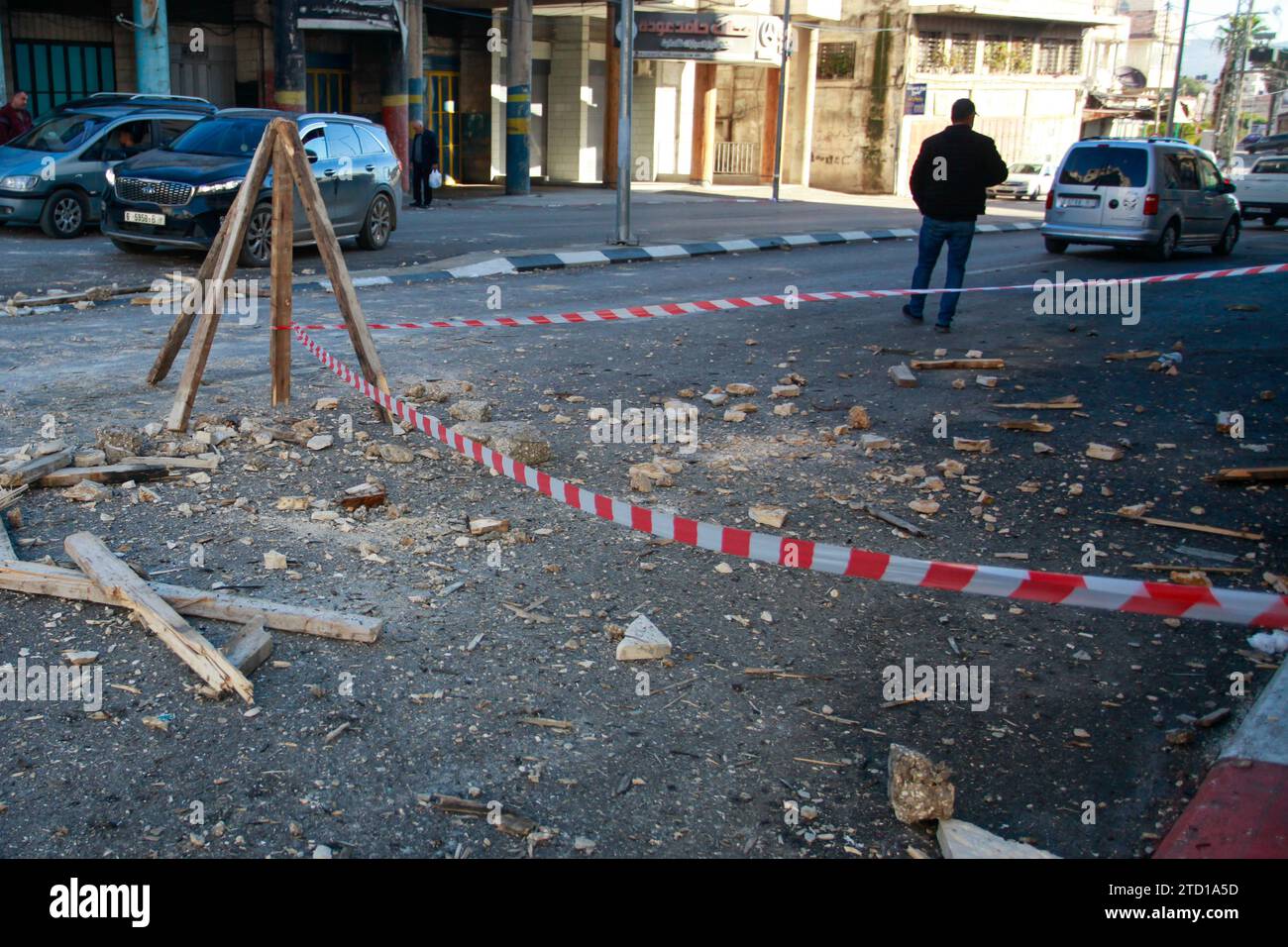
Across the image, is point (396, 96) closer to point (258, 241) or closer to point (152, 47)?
point (152, 47)

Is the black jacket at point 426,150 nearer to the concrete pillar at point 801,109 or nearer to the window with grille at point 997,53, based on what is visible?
the concrete pillar at point 801,109

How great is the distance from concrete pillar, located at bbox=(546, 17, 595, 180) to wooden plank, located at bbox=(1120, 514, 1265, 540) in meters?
A: 33.5

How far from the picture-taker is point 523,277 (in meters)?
15.7

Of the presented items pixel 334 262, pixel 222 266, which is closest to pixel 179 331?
pixel 222 266

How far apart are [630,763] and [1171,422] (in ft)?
20.3

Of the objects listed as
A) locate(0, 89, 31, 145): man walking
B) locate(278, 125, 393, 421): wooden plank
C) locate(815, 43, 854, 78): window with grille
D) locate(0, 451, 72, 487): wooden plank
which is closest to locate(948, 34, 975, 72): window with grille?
locate(815, 43, 854, 78): window with grille

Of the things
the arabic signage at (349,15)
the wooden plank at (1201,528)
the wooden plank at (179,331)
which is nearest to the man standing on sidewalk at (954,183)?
the wooden plank at (1201,528)

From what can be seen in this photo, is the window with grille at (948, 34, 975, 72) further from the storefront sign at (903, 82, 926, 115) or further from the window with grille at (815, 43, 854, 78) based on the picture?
the window with grille at (815, 43, 854, 78)

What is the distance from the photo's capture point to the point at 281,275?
789 cm

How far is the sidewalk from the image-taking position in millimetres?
3490

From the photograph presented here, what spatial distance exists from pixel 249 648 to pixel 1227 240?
→ 68.6 feet
